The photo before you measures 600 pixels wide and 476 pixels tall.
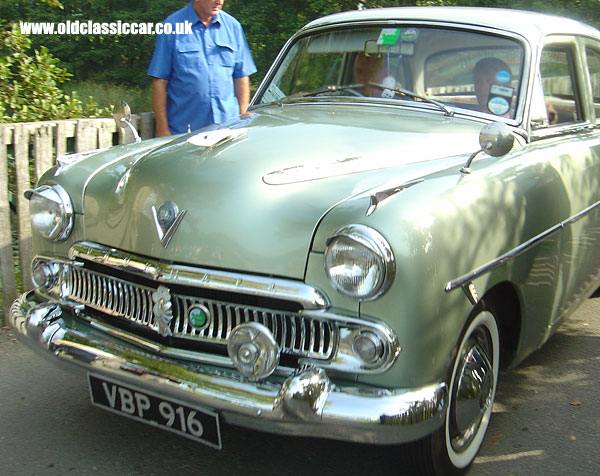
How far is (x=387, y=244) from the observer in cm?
228

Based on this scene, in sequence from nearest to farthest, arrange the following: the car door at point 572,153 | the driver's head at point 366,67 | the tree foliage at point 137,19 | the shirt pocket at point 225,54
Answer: the car door at point 572,153 < the driver's head at point 366,67 < the shirt pocket at point 225,54 < the tree foliage at point 137,19

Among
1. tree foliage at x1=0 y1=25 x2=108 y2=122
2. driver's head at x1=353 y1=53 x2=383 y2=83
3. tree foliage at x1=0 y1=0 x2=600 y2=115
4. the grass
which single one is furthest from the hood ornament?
tree foliage at x1=0 y1=0 x2=600 y2=115

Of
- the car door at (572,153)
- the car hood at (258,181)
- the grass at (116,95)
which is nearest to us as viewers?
the car hood at (258,181)

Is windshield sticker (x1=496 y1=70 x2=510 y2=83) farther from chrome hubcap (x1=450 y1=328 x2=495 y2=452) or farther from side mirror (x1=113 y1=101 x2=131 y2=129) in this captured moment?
side mirror (x1=113 y1=101 x2=131 y2=129)

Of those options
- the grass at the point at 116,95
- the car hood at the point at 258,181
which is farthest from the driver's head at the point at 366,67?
the grass at the point at 116,95

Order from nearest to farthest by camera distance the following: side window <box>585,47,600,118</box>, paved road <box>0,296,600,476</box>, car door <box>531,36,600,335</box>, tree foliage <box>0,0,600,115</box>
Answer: paved road <box>0,296,600,476</box> → car door <box>531,36,600,335</box> → side window <box>585,47,600,118</box> → tree foliage <box>0,0,600,115</box>

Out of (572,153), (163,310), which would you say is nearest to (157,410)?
(163,310)

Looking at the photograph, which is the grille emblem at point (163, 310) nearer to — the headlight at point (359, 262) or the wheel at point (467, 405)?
the headlight at point (359, 262)

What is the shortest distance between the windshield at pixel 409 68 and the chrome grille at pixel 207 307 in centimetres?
168

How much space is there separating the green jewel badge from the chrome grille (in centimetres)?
1

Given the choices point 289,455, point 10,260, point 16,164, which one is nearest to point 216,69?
point 16,164

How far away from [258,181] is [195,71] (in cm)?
248

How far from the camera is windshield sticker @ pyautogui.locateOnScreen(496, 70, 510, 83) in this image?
353 cm

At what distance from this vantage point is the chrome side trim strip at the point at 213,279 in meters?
2.34
